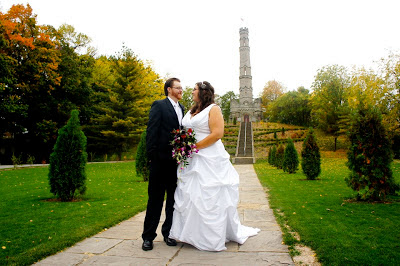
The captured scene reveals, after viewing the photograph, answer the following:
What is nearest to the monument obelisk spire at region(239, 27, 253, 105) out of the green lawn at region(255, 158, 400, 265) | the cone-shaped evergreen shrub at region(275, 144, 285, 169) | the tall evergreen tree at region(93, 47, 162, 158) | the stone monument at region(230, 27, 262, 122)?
the stone monument at region(230, 27, 262, 122)

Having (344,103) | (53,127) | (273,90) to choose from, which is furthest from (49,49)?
(273,90)

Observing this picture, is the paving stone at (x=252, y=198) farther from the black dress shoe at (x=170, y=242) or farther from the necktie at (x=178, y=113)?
the necktie at (x=178, y=113)

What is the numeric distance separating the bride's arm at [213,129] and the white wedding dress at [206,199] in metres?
0.07

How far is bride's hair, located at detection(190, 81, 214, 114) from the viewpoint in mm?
3822

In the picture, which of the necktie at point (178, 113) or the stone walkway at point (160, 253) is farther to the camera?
the necktie at point (178, 113)

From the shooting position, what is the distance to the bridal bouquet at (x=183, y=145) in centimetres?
362

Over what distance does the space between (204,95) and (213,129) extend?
0.51 meters

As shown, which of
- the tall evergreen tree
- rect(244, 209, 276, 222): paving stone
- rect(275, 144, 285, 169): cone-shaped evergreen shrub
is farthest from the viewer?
the tall evergreen tree

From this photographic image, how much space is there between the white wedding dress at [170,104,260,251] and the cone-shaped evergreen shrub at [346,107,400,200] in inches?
149

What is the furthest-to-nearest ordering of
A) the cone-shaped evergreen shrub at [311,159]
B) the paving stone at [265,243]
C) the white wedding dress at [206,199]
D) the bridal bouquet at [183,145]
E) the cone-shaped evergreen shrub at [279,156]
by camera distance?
the cone-shaped evergreen shrub at [279,156] → the cone-shaped evergreen shrub at [311,159] → the bridal bouquet at [183,145] → the white wedding dress at [206,199] → the paving stone at [265,243]

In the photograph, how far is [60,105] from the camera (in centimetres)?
2291

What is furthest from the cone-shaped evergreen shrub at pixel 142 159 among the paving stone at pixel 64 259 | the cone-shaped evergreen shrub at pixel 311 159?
the paving stone at pixel 64 259

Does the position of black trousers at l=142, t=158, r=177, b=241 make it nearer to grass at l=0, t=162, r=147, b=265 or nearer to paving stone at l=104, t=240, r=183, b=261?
paving stone at l=104, t=240, r=183, b=261

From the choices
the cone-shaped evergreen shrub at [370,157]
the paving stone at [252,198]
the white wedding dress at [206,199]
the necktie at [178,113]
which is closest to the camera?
the white wedding dress at [206,199]
